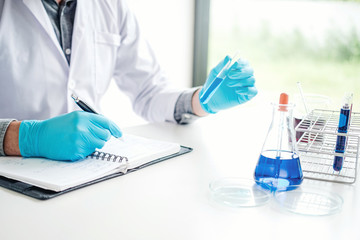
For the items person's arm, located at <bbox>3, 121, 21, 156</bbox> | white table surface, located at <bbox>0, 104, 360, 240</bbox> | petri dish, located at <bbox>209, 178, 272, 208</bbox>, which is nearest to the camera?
white table surface, located at <bbox>0, 104, 360, 240</bbox>

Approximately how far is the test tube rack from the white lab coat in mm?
687

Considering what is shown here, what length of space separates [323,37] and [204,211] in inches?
98.9

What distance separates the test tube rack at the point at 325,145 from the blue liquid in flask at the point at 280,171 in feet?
0.28

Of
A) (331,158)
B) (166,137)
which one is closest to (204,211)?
(331,158)

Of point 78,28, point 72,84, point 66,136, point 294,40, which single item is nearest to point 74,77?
point 72,84

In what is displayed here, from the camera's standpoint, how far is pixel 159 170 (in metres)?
1.17

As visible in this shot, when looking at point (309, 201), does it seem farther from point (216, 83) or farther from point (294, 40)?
point (294, 40)

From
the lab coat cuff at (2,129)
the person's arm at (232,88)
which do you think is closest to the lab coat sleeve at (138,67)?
the person's arm at (232,88)

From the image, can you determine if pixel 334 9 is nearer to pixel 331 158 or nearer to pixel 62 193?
pixel 331 158

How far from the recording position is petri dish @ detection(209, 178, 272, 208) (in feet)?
3.09

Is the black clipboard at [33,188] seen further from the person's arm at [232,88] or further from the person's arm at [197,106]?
the person's arm at [197,106]

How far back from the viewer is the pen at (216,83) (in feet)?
4.56

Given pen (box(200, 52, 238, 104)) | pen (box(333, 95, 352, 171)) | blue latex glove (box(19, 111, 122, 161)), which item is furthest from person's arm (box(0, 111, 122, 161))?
pen (box(333, 95, 352, 171))

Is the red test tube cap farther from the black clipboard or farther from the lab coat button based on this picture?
the lab coat button
